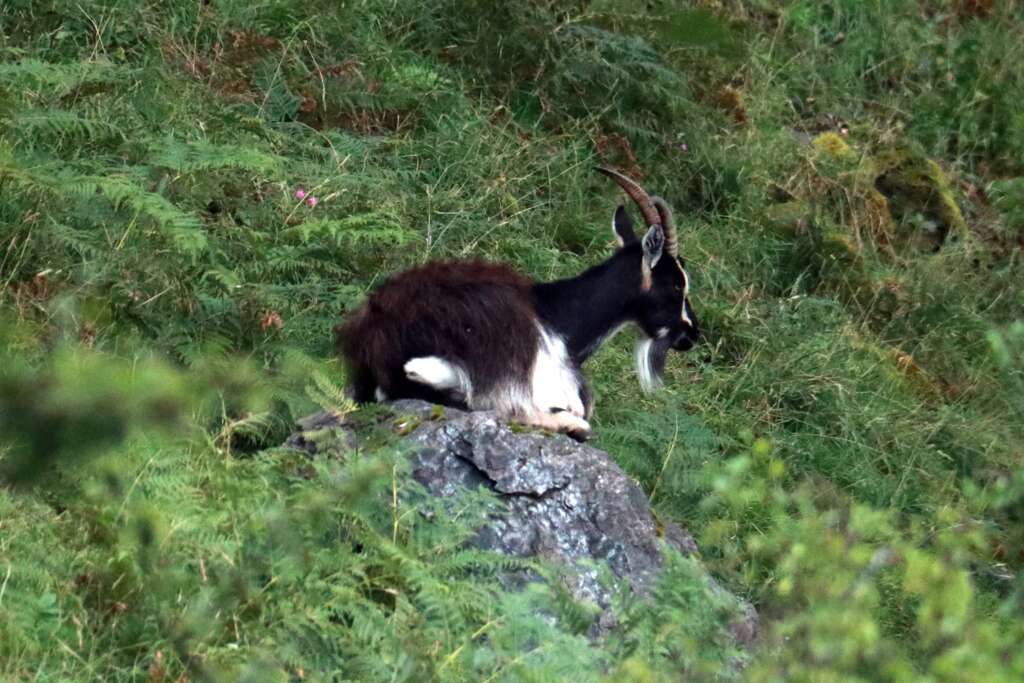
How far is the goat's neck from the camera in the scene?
7.65 metres

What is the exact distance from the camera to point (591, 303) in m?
7.80

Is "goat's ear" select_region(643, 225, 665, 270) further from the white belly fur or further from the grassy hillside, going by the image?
the grassy hillside

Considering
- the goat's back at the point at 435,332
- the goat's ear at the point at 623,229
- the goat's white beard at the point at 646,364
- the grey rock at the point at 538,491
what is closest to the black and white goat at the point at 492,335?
the goat's back at the point at 435,332

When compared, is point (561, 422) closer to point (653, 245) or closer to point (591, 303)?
point (591, 303)

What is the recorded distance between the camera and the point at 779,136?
12367 millimetres

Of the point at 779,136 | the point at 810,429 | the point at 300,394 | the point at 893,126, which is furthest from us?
the point at 893,126

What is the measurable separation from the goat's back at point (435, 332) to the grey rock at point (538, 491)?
52cm

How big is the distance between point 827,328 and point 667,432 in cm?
269

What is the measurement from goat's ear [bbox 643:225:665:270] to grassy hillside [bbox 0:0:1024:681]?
0.82 m

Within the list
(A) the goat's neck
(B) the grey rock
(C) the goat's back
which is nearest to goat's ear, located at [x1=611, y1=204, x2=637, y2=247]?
(A) the goat's neck

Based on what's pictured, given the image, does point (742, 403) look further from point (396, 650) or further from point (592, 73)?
point (396, 650)

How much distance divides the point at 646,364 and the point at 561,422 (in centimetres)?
130

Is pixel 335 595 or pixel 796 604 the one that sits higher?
pixel 796 604

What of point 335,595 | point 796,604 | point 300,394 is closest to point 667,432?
point 300,394
